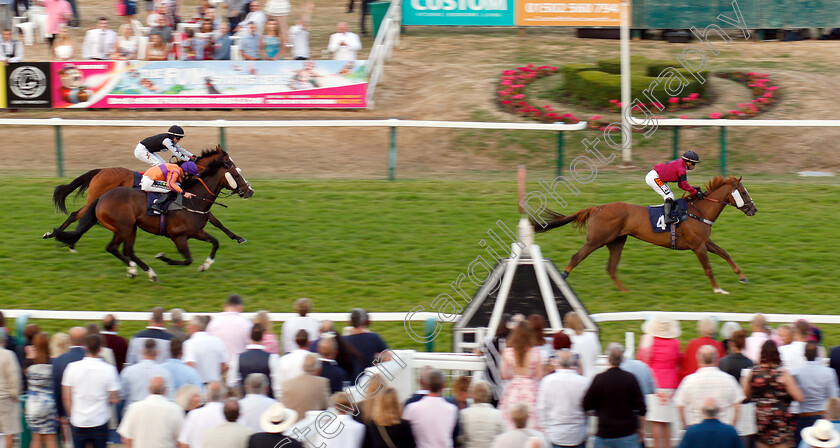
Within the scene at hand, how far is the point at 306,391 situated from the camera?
5.37 metres

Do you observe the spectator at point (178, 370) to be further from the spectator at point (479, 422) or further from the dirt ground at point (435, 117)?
the dirt ground at point (435, 117)

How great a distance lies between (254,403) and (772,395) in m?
2.98

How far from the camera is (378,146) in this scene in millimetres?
14148

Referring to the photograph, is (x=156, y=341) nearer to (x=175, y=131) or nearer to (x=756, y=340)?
(x=756, y=340)

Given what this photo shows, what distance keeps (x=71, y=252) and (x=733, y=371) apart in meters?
7.42

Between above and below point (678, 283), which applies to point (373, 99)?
above

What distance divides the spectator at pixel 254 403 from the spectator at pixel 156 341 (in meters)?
1.00

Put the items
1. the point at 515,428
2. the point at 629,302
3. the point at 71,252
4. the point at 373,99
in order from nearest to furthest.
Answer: the point at 515,428
the point at 629,302
the point at 71,252
the point at 373,99

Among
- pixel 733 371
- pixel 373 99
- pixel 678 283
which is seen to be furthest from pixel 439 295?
pixel 373 99

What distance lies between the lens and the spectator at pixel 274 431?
481 centimetres

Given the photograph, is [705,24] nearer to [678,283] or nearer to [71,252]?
[678,283]

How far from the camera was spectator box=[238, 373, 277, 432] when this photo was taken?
5.16m

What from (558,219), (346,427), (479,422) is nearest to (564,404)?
(479,422)

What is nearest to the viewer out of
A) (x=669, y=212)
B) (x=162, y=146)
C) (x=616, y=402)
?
(x=616, y=402)
